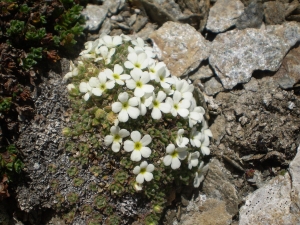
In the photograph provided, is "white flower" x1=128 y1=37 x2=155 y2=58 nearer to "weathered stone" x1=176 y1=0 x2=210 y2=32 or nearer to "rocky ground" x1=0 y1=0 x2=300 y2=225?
"rocky ground" x1=0 y1=0 x2=300 y2=225

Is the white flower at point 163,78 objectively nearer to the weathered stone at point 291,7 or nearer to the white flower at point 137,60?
the white flower at point 137,60

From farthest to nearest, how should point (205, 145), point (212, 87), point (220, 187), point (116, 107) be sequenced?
point (212, 87) < point (220, 187) < point (205, 145) < point (116, 107)

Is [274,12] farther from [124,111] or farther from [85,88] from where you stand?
[85,88]

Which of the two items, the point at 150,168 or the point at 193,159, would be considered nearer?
the point at 150,168

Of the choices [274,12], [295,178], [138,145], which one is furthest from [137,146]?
[274,12]

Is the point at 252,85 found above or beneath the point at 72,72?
beneath

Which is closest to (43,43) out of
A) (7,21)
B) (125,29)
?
(7,21)
